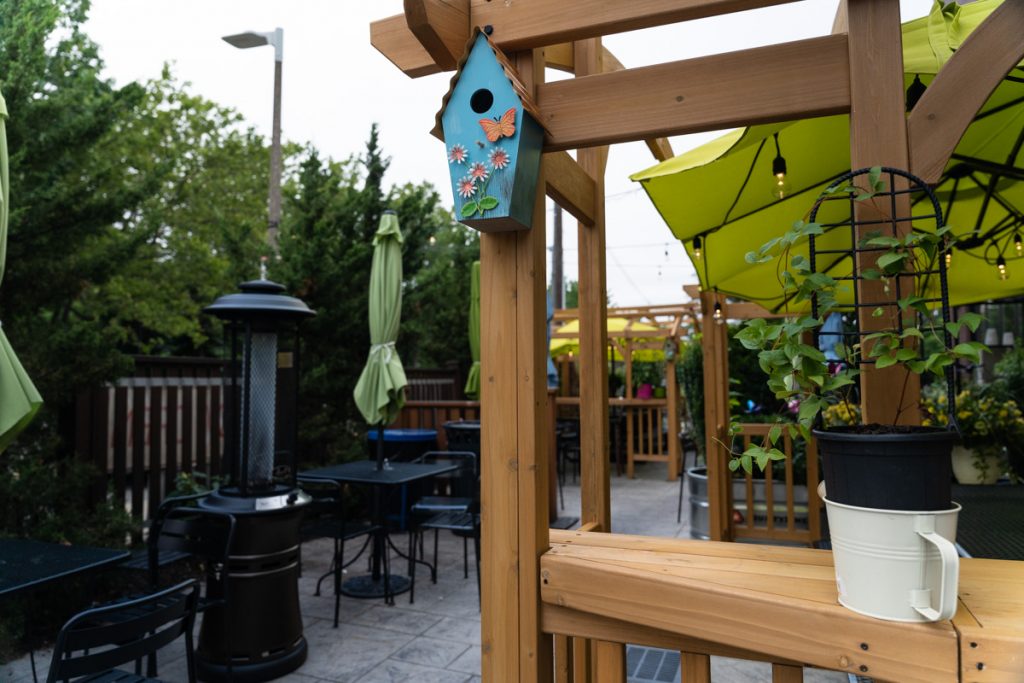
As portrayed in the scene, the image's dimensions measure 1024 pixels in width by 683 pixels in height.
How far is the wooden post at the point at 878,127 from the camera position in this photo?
1.36 metres

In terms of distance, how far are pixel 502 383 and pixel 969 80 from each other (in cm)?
120

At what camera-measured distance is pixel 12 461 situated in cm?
373

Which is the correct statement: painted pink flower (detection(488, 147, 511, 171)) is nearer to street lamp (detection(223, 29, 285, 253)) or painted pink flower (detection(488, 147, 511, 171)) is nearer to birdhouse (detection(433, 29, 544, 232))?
birdhouse (detection(433, 29, 544, 232))

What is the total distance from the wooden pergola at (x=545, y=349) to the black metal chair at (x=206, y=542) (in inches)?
75.0

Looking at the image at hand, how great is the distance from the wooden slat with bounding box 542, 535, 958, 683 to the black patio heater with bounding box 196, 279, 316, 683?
83.7 inches

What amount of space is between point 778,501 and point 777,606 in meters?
4.58

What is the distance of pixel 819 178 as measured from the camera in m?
3.46

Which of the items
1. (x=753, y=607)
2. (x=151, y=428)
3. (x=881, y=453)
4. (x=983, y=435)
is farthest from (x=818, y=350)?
(x=151, y=428)

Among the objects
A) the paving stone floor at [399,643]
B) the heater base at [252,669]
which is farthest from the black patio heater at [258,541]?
the paving stone floor at [399,643]

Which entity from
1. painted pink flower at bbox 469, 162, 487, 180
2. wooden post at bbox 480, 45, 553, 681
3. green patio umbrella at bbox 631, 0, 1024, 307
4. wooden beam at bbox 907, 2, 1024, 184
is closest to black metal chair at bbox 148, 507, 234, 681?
wooden post at bbox 480, 45, 553, 681

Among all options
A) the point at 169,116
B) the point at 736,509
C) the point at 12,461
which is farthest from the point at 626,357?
the point at 169,116

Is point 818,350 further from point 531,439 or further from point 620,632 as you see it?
point 620,632

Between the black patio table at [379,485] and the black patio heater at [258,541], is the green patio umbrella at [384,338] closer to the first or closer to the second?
the black patio table at [379,485]

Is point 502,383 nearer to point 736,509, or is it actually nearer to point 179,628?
point 179,628
